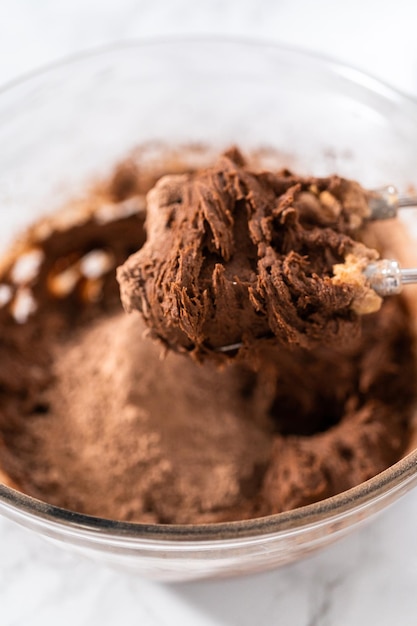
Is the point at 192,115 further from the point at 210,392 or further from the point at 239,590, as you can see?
the point at 239,590

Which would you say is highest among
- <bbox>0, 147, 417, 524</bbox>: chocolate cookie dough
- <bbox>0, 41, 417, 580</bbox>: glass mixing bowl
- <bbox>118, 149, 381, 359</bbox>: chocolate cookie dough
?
<bbox>0, 41, 417, 580</bbox>: glass mixing bowl

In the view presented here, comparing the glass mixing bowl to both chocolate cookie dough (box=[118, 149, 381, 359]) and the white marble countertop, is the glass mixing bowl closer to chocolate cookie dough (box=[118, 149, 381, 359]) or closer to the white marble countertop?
chocolate cookie dough (box=[118, 149, 381, 359])

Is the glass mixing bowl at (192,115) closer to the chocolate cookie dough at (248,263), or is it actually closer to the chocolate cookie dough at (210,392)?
the chocolate cookie dough at (210,392)

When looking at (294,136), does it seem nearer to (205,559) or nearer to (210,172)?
(210,172)

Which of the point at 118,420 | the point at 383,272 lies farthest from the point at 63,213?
the point at 383,272

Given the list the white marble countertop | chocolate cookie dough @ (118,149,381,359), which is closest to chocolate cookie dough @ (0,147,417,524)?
chocolate cookie dough @ (118,149,381,359)

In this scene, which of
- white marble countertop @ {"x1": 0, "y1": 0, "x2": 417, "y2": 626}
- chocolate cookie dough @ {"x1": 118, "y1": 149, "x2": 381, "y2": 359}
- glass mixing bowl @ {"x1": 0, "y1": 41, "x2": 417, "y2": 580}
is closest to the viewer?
chocolate cookie dough @ {"x1": 118, "y1": 149, "x2": 381, "y2": 359}
